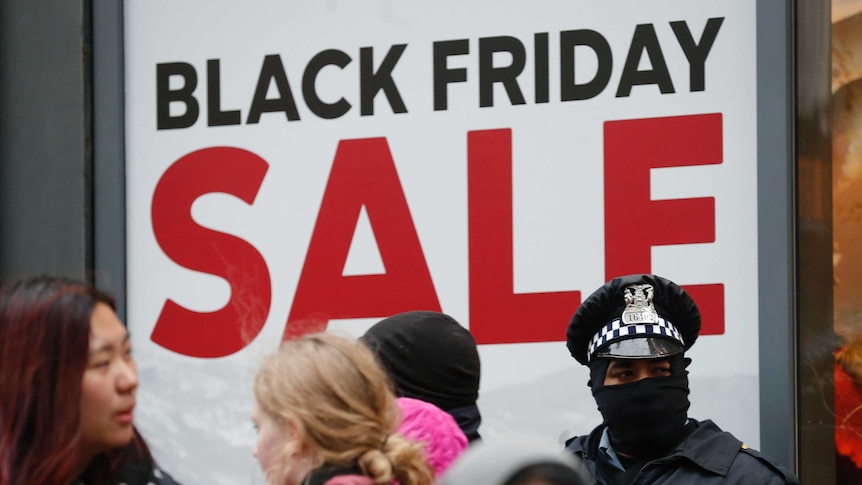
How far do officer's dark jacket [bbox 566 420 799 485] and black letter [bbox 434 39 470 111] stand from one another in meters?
1.82

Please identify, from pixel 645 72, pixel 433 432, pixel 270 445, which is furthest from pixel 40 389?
pixel 645 72

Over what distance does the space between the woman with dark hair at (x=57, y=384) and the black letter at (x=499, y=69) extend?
2473 mm

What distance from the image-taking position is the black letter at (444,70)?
5.14 meters

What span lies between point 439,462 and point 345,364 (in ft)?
1.59

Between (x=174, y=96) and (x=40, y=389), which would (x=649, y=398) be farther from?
(x=174, y=96)

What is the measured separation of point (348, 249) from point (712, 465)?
1.93m

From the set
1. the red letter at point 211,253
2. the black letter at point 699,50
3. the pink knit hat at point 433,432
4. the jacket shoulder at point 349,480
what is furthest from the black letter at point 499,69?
the jacket shoulder at point 349,480

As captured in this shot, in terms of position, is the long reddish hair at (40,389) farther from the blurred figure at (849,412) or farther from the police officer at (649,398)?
the blurred figure at (849,412)

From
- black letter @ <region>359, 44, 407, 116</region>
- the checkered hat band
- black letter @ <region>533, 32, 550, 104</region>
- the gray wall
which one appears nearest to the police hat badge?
the checkered hat band

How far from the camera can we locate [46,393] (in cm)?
279

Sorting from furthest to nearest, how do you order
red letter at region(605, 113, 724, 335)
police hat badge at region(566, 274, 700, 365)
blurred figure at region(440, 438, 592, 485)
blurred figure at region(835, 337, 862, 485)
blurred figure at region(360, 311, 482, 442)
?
red letter at region(605, 113, 724, 335)
blurred figure at region(835, 337, 862, 485)
police hat badge at region(566, 274, 700, 365)
blurred figure at region(360, 311, 482, 442)
blurred figure at region(440, 438, 592, 485)

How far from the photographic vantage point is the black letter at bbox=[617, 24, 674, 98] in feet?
16.1

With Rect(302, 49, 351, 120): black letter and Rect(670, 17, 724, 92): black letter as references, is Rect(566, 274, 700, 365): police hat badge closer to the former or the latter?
Rect(670, 17, 724, 92): black letter

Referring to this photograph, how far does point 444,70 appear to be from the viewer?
5.16 meters
